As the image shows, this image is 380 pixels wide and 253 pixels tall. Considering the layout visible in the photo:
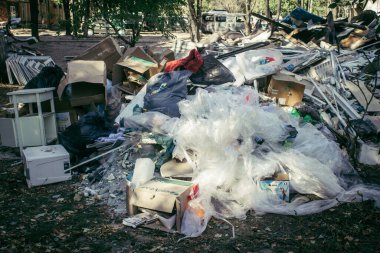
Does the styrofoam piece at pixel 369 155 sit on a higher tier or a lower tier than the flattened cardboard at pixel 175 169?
lower

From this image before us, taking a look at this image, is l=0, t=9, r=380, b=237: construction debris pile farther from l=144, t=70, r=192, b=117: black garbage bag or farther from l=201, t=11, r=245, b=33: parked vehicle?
l=201, t=11, r=245, b=33: parked vehicle

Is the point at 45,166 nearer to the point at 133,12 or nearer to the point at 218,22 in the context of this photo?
Answer: the point at 133,12

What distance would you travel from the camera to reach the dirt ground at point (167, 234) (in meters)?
2.83

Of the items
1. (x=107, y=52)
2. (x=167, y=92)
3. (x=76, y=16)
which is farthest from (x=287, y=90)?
(x=76, y=16)

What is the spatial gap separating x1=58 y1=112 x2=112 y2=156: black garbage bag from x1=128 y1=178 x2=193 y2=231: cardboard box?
126 cm

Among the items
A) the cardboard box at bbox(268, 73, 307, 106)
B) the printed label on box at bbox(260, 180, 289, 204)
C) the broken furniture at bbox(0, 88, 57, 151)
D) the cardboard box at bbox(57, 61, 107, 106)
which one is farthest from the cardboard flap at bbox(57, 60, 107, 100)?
the printed label on box at bbox(260, 180, 289, 204)

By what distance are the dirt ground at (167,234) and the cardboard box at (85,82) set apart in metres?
1.74

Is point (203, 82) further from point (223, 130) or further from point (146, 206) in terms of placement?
point (146, 206)

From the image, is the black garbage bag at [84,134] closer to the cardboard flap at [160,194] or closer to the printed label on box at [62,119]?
the printed label on box at [62,119]

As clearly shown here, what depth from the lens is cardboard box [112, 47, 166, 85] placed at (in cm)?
573

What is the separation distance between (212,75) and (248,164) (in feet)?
6.98

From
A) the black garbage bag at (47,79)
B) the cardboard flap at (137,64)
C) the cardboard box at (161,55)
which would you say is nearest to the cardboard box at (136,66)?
the cardboard flap at (137,64)

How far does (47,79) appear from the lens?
5309 mm

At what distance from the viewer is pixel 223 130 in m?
3.58
